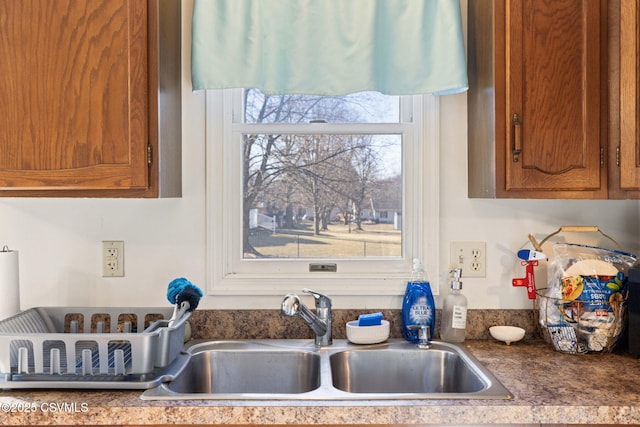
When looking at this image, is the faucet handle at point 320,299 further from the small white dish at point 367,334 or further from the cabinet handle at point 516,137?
the cabinet handle at point 516,137

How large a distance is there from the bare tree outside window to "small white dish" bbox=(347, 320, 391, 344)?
0.94 ft

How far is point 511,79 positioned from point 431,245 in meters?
0.59

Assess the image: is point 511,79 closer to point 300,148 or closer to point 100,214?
point 300,148

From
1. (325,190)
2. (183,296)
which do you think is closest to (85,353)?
(183,296)

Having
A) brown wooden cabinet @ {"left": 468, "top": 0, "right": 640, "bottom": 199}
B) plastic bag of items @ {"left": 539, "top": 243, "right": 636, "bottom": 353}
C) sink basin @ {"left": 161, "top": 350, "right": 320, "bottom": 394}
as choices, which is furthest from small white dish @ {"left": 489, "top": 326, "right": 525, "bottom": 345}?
sink basin @ {"left": 161, "top": 350, "right": 320, "bottom": 394}

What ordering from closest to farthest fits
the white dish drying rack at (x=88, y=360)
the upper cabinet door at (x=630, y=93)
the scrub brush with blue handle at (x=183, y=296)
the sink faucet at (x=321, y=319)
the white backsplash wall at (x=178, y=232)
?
the white dish drying rack at (x=88, y=360)
the upper cabinet door at (x=630, y=93)
the scrub brush with blue handle at (x=183, y=296)
the sink faucet at (x=321, y=319)
the white backsplash wall at (x=178, y=232)

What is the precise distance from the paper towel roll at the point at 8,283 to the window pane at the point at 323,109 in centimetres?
85

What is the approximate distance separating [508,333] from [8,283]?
1533 millimetres

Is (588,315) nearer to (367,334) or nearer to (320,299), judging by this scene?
(367,334)

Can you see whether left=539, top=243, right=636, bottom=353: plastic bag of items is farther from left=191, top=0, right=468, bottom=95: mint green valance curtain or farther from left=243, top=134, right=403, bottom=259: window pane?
left=191, top=0, right=468, bottom=95: mint green valance curtain

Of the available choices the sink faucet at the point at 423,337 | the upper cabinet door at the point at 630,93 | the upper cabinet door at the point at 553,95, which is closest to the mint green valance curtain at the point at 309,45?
the upper cabinet door at the point at 553,95

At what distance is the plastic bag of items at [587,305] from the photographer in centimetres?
169

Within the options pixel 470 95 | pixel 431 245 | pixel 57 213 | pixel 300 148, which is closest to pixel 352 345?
pixel 431 245

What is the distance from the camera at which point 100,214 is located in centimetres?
193
